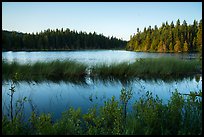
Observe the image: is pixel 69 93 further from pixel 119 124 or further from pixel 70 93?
pixel 119 124

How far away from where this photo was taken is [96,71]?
15672 millimetres

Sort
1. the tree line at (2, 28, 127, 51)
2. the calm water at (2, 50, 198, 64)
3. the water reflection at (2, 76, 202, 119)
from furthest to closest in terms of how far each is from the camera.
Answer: the tree line at (2, 28, 127, 51) → the calm water at (2, 50, 198, 64) → the water reflection at (2, 76, 202, 119)

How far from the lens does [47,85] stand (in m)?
12.2

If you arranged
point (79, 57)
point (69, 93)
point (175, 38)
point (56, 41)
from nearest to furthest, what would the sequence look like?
point (69, 93) < point (79, 57) < point (175, 38) < point (56, 41)

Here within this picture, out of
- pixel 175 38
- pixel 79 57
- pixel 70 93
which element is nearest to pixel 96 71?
pixel 70 93

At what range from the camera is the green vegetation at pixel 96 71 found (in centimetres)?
1428

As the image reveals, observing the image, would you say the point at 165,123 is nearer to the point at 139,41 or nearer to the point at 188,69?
the point at 188,69

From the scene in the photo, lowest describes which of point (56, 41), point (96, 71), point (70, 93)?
point (70, 93)

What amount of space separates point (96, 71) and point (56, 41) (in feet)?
214

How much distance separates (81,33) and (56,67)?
263ft

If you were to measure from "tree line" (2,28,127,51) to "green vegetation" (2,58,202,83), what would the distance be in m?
42.7

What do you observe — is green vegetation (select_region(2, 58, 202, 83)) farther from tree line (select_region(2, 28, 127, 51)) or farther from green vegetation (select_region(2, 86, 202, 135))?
tree line (select_region(2, 28, 127, 51))

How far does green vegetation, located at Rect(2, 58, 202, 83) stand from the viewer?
14.3 meters

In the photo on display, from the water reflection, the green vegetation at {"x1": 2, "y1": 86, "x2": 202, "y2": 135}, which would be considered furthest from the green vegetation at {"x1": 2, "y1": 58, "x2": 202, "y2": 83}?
the green vegetation at {"x1": 2, "y1": 86, "x2": 202, "y2": 135}
